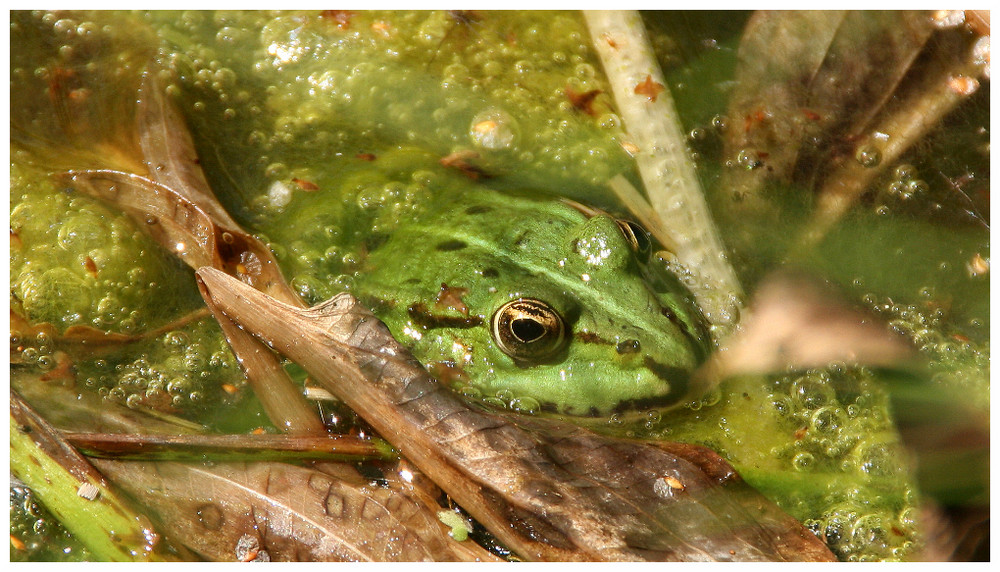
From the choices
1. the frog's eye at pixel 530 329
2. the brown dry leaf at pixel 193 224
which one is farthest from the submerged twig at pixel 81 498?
the frog's eye at pixel 530 329

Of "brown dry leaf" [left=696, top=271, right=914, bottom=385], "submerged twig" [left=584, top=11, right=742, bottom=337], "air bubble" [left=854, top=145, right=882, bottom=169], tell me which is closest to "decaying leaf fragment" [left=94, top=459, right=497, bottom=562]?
"brown dry leaf" [left=696, top=271, right=914, bottom=385]

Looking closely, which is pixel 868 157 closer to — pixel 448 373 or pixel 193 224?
pixel 448 373

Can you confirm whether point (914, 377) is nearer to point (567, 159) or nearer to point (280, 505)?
point (567, 159)

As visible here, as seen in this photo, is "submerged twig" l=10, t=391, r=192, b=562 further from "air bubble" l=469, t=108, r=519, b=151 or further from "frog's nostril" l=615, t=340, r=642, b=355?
"air bubble" l=469, t=108, r=519, b=151

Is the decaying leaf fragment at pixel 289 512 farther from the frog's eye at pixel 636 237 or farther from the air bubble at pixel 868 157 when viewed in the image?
the air bubble at pixel 868 157

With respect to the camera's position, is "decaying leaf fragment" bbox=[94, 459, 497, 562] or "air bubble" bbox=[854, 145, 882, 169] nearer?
"decaying leaf fragment" bbox=[94, 459, 497, 562]

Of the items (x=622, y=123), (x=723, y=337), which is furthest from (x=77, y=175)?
(x=723, y=337)

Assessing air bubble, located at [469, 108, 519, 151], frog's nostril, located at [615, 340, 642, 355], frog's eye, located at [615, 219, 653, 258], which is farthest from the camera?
air bubble, located at [469, 108, 519, 151]
